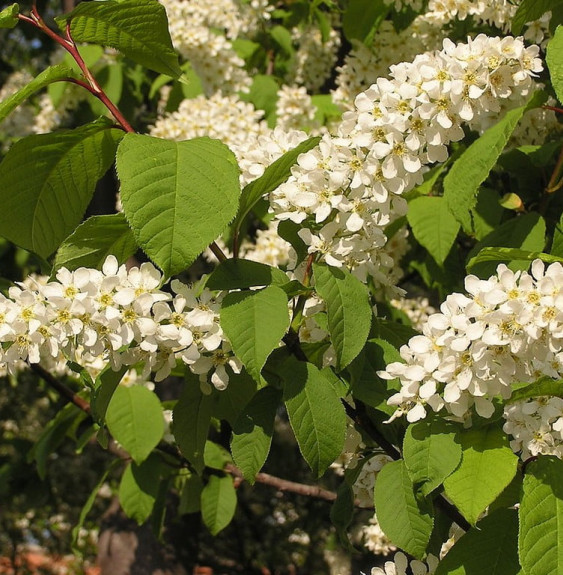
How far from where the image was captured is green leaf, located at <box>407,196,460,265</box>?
2.42 metres

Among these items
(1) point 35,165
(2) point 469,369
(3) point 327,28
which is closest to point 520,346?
(2) point 469,369

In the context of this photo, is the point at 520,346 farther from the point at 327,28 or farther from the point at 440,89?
the point at 327,28

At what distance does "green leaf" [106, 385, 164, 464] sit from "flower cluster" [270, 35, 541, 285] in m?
1.22

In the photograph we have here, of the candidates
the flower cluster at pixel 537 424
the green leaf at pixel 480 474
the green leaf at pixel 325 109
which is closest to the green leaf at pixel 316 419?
the green leaf at pixel 480 474

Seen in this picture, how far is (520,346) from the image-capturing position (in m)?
1.34

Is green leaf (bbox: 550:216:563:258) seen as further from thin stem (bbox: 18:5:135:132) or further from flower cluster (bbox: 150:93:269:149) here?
flower cluster (bbox: 150:93:269:149)

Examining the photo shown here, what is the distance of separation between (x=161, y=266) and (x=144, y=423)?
1.41 metres

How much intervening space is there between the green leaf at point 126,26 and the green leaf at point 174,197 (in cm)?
29

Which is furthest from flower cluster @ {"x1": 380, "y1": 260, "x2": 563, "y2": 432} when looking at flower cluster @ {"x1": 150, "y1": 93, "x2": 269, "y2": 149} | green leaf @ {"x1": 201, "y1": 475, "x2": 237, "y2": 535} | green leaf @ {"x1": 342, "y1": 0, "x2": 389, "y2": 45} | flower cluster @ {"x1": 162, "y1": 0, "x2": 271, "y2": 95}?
flower cluster @ {"x1": 162, "y1": 0, "x2": 271, "y2": 95}

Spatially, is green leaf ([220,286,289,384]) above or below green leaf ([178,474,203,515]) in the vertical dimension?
above

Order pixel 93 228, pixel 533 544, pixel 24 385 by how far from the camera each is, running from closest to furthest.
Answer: pixel 533 544, pixel 93 228, pixel 24 385

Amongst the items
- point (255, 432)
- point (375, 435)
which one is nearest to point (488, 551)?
point (375, 435)

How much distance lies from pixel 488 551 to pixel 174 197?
0.85 meters

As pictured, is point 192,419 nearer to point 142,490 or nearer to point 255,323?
point 255,323
